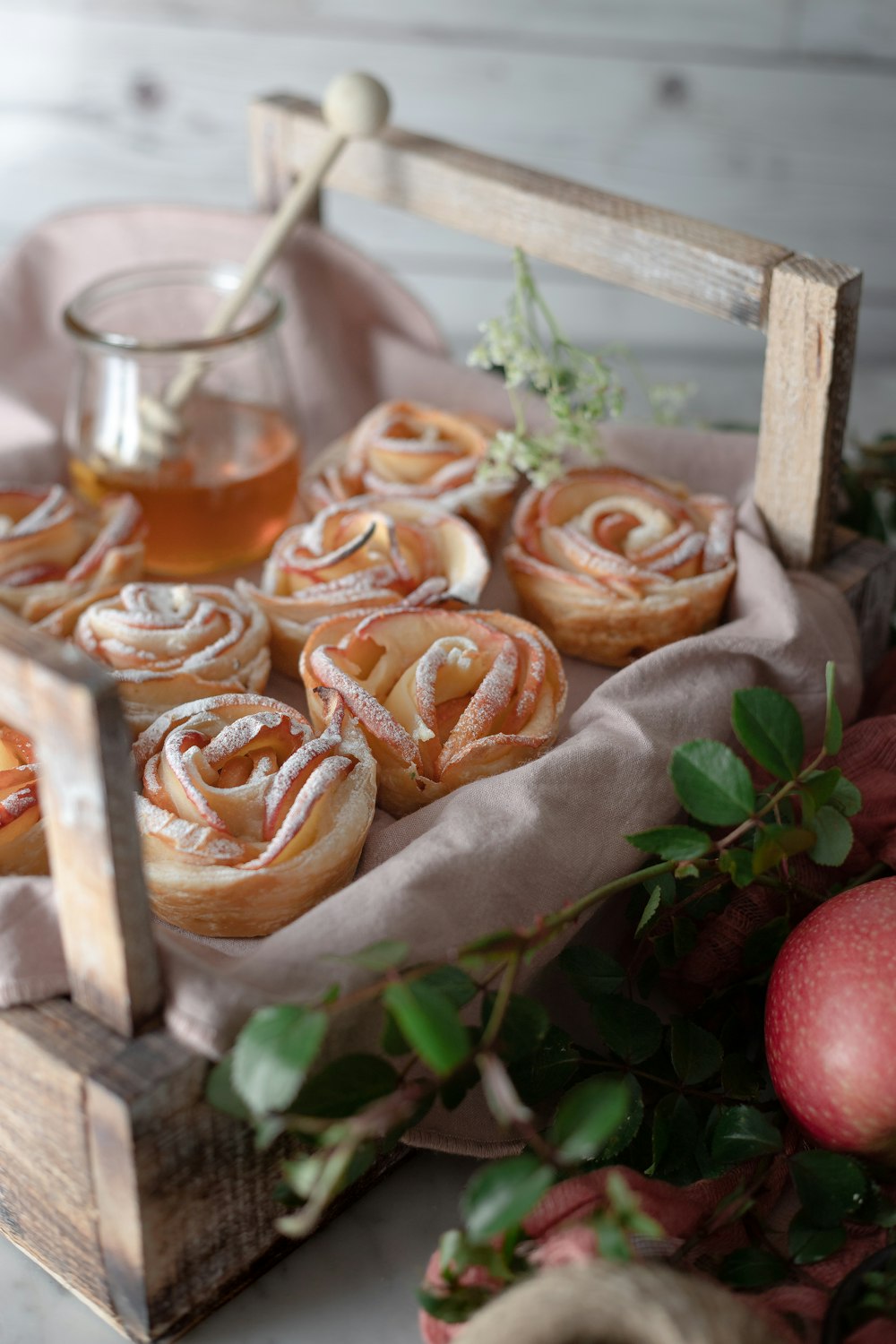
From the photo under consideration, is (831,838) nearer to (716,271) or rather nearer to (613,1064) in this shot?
(613,1064)

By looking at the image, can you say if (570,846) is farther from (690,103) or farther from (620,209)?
(690,103)

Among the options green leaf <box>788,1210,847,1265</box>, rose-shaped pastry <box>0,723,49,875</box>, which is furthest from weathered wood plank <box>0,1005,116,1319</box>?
green leaf <box>788,1210,847,1265</box>

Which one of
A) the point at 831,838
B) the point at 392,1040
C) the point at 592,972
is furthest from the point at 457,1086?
the point at 831,838

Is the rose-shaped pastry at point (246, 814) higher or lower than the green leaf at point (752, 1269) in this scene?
higher

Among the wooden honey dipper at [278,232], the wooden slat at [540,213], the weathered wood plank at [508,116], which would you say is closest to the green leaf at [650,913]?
the wooden slat at [540,213]

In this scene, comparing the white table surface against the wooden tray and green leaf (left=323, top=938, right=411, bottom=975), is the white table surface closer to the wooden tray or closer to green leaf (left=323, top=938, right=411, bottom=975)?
the wooden tray

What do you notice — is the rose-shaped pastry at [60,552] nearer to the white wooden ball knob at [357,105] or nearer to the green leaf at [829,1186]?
the white wooden ball knob at [357,105]
